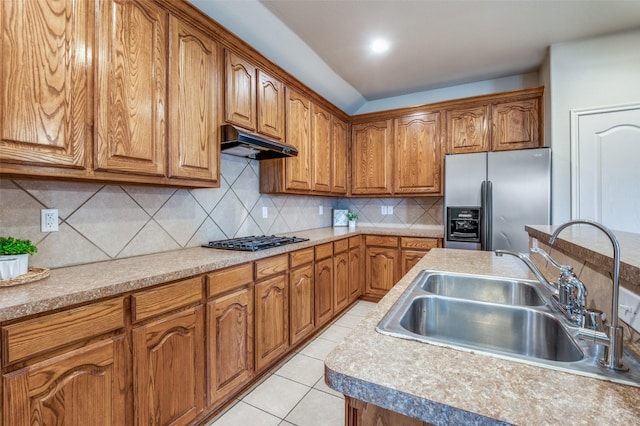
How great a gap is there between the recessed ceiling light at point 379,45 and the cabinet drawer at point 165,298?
2.49 meters

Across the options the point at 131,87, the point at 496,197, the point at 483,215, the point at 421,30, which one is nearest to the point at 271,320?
A: the point at 131,87

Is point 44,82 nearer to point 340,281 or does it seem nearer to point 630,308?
point 630,308

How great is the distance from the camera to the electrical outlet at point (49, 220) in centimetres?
141

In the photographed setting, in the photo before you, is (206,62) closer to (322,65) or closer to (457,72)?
(322,65)

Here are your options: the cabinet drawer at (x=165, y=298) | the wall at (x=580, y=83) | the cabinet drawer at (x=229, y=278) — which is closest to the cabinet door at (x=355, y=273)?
the cabinet drawer at (x=229, y=278)

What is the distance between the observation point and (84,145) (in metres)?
1.31

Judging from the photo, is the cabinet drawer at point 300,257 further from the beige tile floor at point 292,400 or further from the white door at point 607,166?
the white door at point 607,166

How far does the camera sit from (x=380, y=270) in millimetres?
3527

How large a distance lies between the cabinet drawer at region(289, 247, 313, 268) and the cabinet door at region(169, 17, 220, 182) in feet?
2.68

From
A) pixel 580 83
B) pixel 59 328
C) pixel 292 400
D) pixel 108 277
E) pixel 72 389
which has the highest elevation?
pixel 580 83

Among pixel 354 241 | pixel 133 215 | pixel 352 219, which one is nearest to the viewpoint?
pixel 133 215

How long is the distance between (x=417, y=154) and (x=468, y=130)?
1.94 ft

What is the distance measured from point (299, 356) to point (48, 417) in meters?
1.60

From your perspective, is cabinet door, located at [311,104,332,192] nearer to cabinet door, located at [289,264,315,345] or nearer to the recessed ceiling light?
the recessed ceiling light
